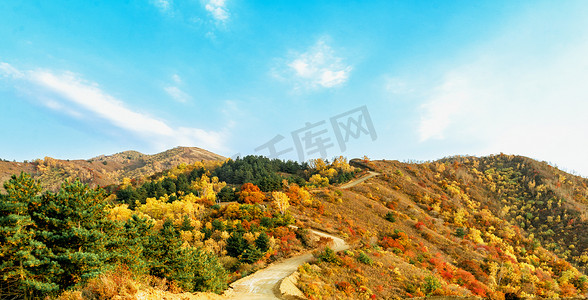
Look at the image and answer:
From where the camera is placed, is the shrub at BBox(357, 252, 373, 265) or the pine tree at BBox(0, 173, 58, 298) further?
the shrub at BBox(357, 252, 373, 265)

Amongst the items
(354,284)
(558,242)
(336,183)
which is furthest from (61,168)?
(558,242)

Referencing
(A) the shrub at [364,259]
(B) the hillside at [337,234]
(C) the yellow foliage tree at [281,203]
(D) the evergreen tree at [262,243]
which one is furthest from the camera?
(C) the yellow foliage tree at [281,203]

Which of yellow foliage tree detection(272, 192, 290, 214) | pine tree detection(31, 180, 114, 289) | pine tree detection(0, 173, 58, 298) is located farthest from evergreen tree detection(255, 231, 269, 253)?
pine tree detection(0, 173, 58, 298)

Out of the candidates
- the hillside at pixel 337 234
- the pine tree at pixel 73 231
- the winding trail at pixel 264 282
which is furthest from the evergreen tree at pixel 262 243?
the pine tree at pixel 73 231

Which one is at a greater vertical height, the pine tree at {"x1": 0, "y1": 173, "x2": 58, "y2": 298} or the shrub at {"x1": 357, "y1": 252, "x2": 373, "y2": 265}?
the pine tree at {"x1": 0, "y1": 173, "x2": 58, "y2": 298}

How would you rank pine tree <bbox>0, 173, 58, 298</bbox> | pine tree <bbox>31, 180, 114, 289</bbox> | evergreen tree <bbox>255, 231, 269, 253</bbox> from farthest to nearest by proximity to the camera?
evergreen tree <bbox>255, 231, 269, 253</bbox>, pine tree <bbox>31, 180, 114, 289</bbox>, pine tree <bbox>0, 173, 58, 298</bbox>

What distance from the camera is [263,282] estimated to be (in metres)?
20.2

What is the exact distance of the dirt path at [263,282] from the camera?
17297 millimetres

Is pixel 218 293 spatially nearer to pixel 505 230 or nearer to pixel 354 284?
pixel 354 284

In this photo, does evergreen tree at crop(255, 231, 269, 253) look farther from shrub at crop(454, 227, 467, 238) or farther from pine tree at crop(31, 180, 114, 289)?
shrub at crop(454, 227, 467, 238)

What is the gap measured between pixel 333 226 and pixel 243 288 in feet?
81.7

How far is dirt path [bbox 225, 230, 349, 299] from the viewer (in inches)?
681

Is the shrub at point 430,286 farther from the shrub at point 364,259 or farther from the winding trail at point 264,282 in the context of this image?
the winding trail at point 264,282

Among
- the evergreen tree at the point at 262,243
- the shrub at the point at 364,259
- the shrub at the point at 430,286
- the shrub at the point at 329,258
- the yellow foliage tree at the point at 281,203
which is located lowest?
the shrub at the point at 430,286
